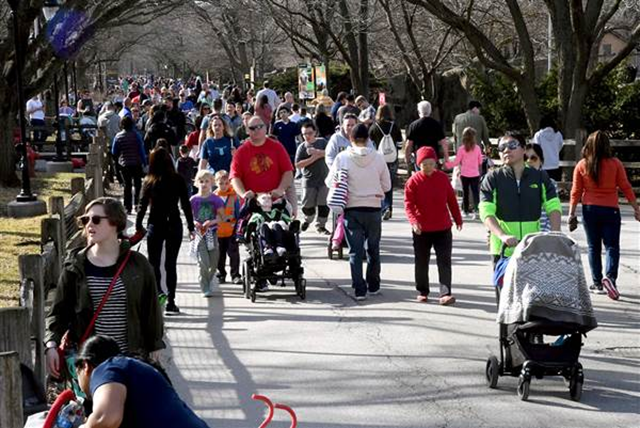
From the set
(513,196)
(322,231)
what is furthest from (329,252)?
(513,196)

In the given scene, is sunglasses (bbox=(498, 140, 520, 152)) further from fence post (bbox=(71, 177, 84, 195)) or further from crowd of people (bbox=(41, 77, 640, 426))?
fence post (bbox=(71, 177, 84, 195))

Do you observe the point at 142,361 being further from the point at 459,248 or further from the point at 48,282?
the point at 459,248

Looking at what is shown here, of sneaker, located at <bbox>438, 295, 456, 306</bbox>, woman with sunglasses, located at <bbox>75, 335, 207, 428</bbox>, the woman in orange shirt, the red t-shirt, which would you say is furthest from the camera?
the red t-shirt

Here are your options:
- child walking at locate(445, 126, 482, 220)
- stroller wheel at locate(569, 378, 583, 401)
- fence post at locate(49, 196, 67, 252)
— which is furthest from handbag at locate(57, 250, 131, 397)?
child walking at locate(445, 126, 482, 220)

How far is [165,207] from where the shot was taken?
12.3 metres

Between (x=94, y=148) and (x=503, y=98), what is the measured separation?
9682 mm

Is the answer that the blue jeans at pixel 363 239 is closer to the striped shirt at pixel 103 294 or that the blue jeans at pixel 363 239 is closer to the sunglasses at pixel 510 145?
the sunglasses at pixel 510 145

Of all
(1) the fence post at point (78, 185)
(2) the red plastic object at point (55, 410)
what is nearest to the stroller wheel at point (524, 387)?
(2) the red plastic object at point (55, 410)

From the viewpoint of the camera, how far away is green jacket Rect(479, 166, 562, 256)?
34.1 ft

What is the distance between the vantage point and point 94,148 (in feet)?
73.2

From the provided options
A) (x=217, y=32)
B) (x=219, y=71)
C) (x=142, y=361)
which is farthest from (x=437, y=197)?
(x=219, y=71)

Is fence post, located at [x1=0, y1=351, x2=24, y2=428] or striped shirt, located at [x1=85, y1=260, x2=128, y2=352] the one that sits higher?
striped shirt, located at [x1=85, y1=260, x2=128, y2=352]

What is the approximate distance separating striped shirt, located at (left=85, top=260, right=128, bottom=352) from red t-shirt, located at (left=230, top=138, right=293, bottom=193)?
661 cm

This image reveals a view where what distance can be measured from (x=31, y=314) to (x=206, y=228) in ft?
17.4
